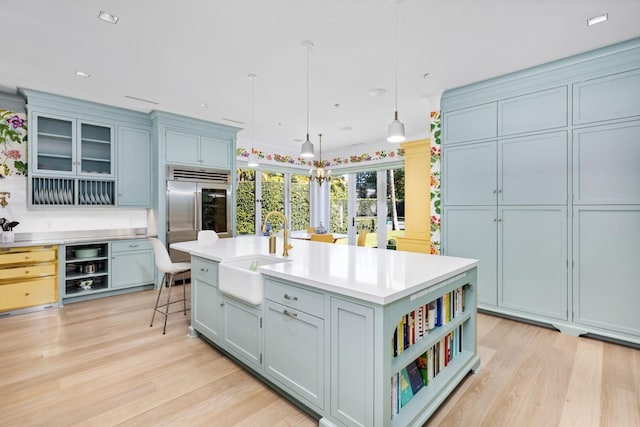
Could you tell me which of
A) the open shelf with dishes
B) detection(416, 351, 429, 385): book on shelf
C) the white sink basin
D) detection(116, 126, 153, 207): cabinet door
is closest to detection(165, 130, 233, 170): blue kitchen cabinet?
detection(116, 126, 153, 207): cabinet door

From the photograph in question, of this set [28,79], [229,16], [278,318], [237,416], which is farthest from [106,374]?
[28,79]

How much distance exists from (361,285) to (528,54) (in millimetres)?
2822

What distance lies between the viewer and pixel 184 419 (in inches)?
70.1

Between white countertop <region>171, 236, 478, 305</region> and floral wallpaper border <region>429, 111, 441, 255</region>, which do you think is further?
floral wallpaper border <region>429, 111, 441, 255</region>

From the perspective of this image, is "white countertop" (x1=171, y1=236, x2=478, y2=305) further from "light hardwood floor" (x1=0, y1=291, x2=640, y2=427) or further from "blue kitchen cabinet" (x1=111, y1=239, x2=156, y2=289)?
"blue kitchen cabinet" (x1=111, y1=239, x2=156, y2=289)

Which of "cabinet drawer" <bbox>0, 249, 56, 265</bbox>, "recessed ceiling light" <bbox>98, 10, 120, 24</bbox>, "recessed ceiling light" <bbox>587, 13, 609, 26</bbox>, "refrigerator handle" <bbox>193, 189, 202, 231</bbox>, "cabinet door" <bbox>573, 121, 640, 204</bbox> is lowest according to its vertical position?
"cabinet drawer" <bbox>0, 249, 56, 265</bbox>

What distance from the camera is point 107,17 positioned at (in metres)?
2.26

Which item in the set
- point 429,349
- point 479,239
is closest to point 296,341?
point 429,349

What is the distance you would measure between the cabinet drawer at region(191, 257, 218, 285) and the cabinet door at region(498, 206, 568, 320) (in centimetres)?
297

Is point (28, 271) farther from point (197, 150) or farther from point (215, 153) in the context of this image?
point (215, 153)

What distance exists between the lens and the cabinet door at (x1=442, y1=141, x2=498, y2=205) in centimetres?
340

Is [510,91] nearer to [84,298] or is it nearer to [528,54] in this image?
[528,54]

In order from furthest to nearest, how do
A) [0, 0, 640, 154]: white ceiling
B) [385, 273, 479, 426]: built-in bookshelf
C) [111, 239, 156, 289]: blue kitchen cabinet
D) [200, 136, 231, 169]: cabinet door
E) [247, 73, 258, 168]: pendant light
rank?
[200, 136, 231, 169]: cabinet door < [111, 239, 156, 289]: blue kitchen cabinet < [247, 73, 258, 168]: pendant light < [0, 0, 640, 154]: white ceiling < [385, 273, 479, 426]: built-in bookshelf

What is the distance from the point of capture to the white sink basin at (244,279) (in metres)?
2.00
